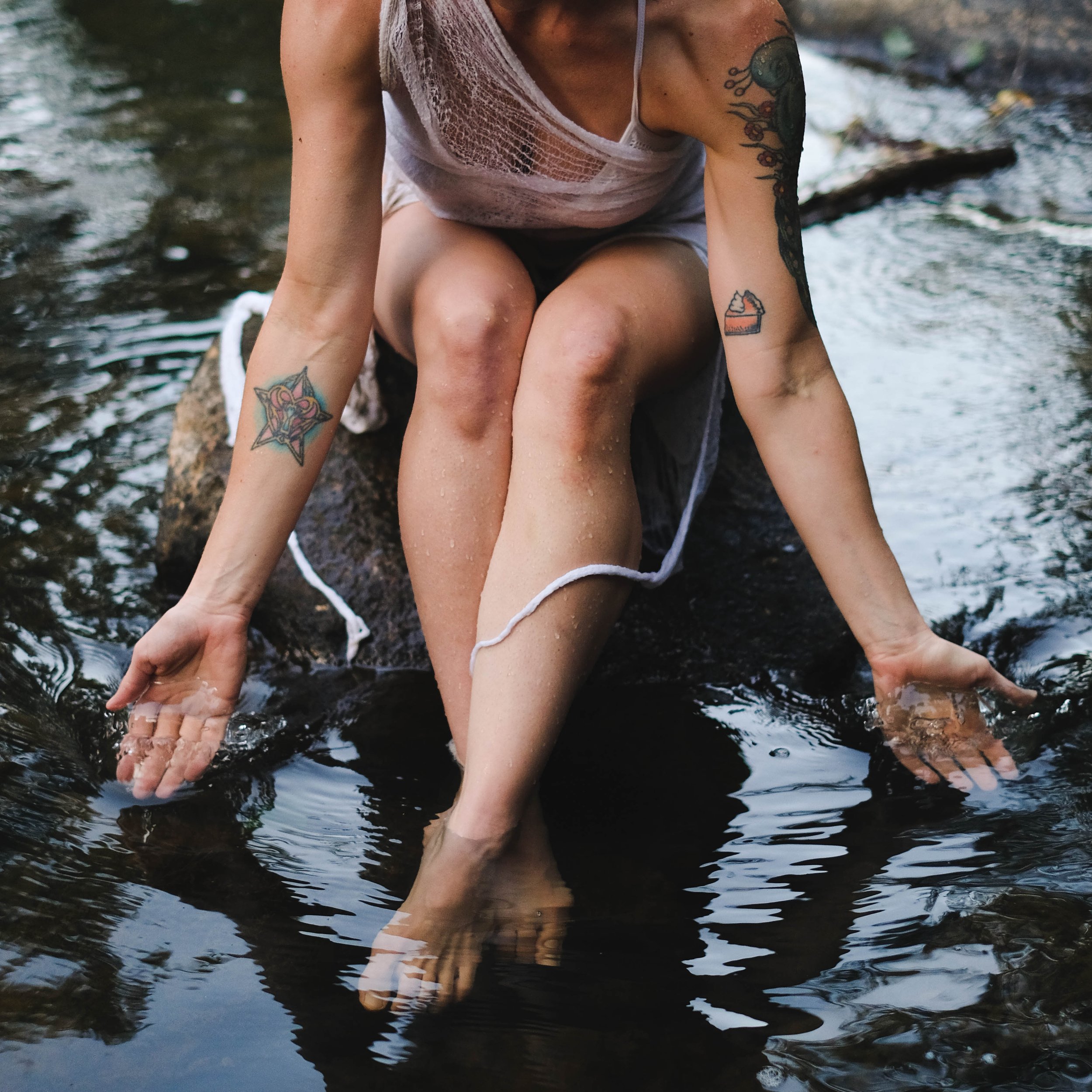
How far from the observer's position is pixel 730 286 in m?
1.88

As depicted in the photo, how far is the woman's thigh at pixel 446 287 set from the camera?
1889mm

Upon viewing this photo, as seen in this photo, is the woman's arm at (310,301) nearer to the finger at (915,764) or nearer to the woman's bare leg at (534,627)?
the woman's bare leg at (534,627)

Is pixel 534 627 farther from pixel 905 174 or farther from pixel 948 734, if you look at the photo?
pixel 905 174

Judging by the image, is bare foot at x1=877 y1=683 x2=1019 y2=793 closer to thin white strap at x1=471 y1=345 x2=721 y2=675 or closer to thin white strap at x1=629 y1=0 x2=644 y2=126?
→ thin white strap at x1=471 y1=345 x2=721 y2=675

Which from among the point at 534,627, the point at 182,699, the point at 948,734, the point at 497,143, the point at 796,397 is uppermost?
the point at 497,143

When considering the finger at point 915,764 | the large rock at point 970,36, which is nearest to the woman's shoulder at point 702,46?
Result: the finger at point 915,764

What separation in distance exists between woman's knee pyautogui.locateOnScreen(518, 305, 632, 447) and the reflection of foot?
0.61 m

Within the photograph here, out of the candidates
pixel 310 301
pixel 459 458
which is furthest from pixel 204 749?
pixel 310 301

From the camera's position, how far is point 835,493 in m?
1.86

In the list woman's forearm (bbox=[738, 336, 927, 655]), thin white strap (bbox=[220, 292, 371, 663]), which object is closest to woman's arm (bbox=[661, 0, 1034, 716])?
woman's forearm (bbox=[738, 336, 927, 655])

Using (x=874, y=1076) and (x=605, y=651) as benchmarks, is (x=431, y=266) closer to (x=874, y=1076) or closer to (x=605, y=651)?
(x=605, y=651)

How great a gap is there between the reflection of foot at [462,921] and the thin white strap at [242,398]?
726mm

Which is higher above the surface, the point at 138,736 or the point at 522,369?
the point at 522,369

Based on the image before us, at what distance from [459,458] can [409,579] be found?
2.12 ft
